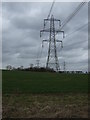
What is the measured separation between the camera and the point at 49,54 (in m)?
48.9

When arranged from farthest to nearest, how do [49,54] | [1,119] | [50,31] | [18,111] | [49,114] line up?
[49,54], [50,31], [18,111], [49,114], [1,119]

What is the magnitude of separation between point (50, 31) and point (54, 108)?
3119cm

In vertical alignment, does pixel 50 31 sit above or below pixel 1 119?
above

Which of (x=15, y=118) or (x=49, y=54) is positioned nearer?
(x=15, y=118)

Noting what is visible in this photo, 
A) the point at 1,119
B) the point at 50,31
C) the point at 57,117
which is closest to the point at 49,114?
the point at 57,117

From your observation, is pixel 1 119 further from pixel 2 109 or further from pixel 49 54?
pixel 49 54

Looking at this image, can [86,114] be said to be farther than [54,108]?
No

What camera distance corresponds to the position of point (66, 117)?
1166cm

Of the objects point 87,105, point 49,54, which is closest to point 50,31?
point 49,54

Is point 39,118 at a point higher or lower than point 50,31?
lower

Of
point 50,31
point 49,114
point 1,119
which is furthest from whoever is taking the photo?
point 50,31

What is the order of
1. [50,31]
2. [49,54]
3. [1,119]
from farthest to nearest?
[49,54]
[50,31]
[1,119]

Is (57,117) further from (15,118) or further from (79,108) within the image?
(79,108)

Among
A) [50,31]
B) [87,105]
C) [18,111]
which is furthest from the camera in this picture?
[50,31]
